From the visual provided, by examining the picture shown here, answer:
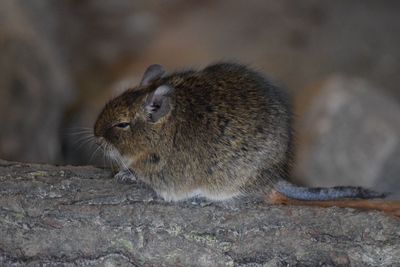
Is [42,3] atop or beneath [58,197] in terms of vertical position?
atop

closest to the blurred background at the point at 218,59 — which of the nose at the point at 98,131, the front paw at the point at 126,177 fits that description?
the nose at the point at 98,131

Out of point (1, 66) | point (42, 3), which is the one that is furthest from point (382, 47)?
point (1, 66)

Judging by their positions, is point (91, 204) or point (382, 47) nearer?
point (91, 204)

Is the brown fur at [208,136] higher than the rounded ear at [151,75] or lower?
lower

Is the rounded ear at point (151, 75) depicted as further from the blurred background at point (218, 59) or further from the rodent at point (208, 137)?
the blurred background at point (218, 59)

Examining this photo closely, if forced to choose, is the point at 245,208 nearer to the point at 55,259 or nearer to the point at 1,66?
the point at 55,259

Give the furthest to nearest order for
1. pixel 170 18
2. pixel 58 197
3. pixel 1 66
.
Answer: pixel 170 18
pixel 1 66
pixel 58 197

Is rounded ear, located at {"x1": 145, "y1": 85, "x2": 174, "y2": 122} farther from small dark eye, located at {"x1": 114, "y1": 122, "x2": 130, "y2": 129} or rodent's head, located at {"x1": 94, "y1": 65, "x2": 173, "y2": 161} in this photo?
small dark eye, located at {"x1": 114, "y1": 122, "x2": 130, "y2": 129}
